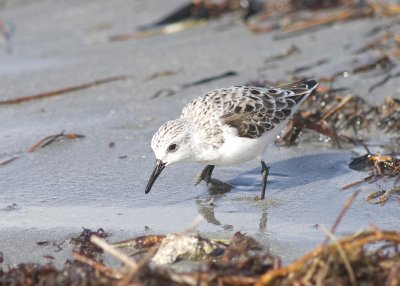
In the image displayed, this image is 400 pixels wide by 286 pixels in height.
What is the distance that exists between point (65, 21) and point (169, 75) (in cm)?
285

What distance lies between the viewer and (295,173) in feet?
17.6

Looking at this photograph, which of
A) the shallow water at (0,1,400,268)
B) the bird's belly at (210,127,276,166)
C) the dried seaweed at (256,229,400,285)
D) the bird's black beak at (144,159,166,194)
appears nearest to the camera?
the dried seaweed at (256,229,400,285)

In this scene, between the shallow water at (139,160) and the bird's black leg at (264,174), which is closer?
the shallow water at (139,160)

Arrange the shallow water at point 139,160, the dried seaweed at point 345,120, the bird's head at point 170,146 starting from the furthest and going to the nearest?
the dried seaweed at point 345,120 → the bird's head at point 170,146 → the shallow water at point 139,160

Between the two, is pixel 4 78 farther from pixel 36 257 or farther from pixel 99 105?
pixel 36 257

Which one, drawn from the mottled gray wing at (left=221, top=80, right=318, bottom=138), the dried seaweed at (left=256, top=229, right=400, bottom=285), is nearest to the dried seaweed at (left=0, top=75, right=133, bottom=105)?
the mottled gray wing at (left=221, top=80, right=318, bottom=138)

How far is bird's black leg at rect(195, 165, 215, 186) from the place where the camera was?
5059 mm

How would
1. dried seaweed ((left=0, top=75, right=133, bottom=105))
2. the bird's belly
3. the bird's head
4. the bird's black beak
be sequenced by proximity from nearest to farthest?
the bird's black beak < the bird's head < the bird's belly < dried seaweed ((left=0, top=75, right=133, bottom=105))

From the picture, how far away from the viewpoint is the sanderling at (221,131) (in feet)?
16.1

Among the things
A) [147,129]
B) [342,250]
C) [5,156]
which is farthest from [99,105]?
[342,250]

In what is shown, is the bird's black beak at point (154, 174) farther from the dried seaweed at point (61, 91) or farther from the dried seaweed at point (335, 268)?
the dried seaweed at point (61, 91)

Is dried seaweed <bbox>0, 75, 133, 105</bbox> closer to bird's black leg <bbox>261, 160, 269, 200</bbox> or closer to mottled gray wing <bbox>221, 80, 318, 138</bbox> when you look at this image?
mottled gray wing <bbox>221, 80, 318, 138</bbox>

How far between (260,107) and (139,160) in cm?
95

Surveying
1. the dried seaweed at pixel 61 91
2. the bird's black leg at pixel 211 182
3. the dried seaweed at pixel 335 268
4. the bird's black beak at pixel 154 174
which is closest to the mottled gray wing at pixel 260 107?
the bird's black leg at pixel 211 182
